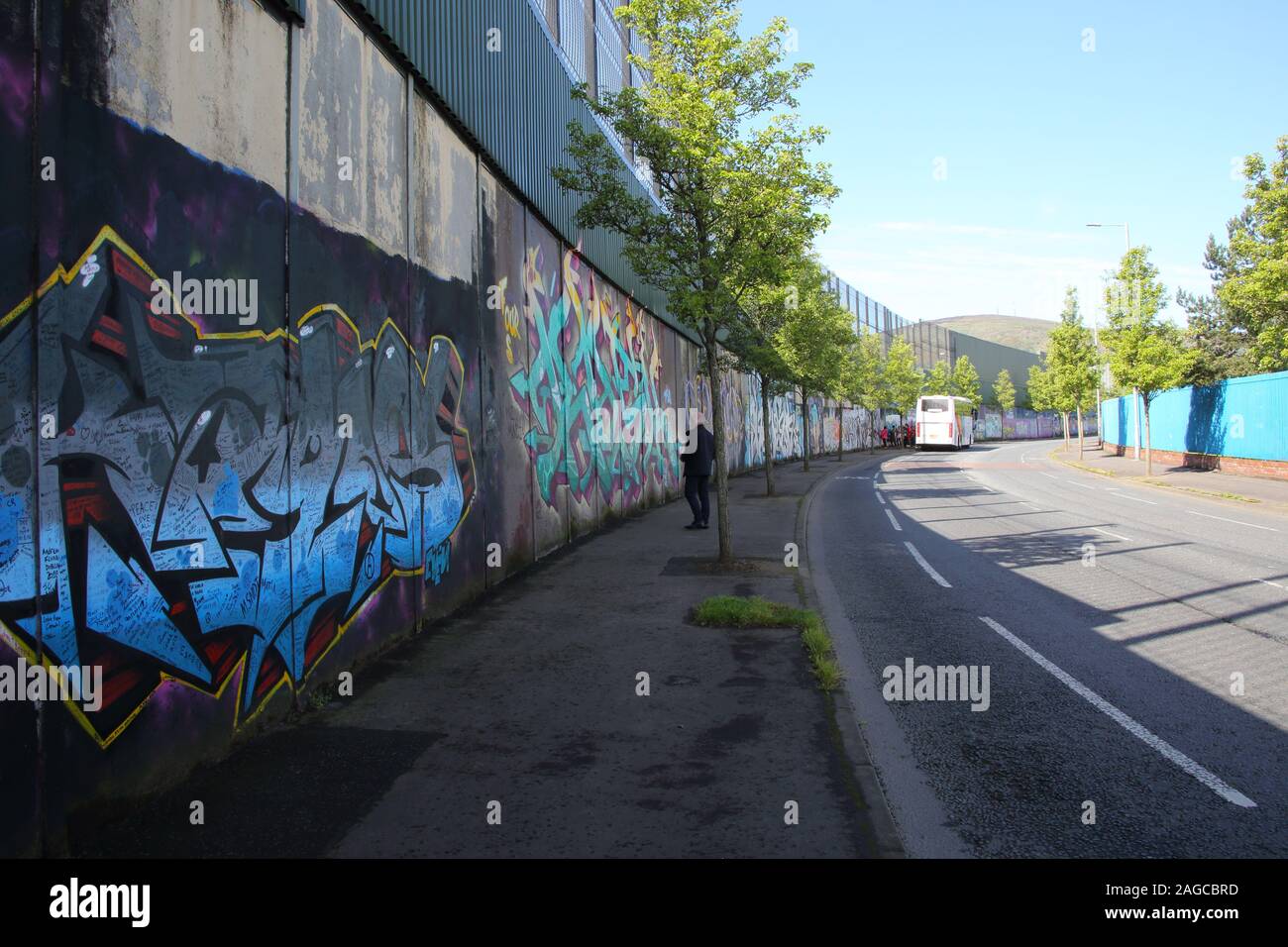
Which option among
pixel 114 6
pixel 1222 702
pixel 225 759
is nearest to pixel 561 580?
pixel 225 759

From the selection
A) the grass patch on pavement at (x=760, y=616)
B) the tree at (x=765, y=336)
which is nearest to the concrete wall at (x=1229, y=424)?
the tree at (x=765, y=336)

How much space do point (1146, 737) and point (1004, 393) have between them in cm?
9230

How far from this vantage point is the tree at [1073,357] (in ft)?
140

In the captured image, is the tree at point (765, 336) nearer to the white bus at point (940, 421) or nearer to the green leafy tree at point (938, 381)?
the white bus at point (940, 421)

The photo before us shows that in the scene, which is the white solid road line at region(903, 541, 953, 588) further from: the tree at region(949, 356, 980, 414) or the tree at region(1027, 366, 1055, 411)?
the tree at region(949, 356, 980, 414)

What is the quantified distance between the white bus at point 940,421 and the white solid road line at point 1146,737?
5043cm

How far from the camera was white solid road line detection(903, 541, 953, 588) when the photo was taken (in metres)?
9.75

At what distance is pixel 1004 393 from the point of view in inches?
3538

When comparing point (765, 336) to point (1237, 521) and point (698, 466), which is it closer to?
point (698, 466)

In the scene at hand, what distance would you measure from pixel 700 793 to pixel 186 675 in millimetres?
2465

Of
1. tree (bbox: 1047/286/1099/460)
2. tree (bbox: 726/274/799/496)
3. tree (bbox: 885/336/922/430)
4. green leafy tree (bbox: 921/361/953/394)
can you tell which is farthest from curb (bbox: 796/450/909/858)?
green leafy tree (bbox: 921/361/953/394)
